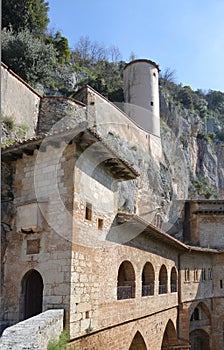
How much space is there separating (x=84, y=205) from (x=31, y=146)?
2424mm

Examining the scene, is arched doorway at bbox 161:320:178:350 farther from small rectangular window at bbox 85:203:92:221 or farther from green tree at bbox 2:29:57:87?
green tree at bbox 2:29:57:87

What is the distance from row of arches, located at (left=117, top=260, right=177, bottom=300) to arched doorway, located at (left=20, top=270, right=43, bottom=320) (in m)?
3.07

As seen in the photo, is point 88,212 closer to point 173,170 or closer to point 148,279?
point 148,279

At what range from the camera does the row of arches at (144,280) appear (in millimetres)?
14297

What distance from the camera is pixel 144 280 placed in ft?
56.9

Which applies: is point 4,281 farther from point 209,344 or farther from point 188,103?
point 188,103

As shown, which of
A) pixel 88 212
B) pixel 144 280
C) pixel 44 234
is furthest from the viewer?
pixel 144 280

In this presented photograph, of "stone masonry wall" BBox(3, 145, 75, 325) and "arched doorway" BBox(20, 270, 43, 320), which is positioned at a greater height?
"stone masonry wall" BBox(3, 145, 75, 325)

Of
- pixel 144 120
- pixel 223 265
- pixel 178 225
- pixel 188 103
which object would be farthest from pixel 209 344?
pixel 188 103

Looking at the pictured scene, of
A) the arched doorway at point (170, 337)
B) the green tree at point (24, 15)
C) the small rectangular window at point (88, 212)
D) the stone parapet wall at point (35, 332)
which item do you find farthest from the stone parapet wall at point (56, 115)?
the stone parapet wall at point (35, 332)

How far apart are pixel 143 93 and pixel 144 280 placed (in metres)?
23.3

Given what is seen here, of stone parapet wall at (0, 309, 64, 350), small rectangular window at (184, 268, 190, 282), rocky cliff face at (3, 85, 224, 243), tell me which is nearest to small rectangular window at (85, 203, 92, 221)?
stone parapet wall at (0, 309, 64, 350)

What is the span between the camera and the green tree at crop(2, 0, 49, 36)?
29500 millimetres

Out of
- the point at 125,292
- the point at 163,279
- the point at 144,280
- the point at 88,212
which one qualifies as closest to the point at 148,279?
the point at 144,280
